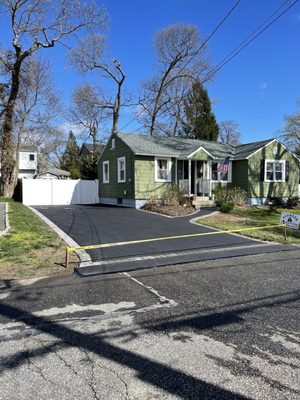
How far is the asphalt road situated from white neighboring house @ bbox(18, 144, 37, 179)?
47122 millimetres

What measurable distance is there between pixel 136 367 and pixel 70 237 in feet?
22.8

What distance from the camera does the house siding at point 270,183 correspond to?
20641 millimetres

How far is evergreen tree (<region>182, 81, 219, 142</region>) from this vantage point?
34.6 m

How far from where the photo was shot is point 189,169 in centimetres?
1914

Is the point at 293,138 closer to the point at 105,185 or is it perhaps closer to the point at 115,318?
the point at 105,185

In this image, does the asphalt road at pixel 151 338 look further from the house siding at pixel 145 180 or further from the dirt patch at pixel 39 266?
the house siding at pixel 145 180

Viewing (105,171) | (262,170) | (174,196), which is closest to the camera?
(174,196)

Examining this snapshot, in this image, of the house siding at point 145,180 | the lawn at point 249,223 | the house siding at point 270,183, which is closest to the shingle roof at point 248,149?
the house siding at point 270,183

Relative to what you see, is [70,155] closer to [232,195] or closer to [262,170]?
[262,170]

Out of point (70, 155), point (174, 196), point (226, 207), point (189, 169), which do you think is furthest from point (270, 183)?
point (70, 155)

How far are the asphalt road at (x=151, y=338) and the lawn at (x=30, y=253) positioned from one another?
66cm

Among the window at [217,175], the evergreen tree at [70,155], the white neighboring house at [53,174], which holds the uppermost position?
the evergreen tree at [70,155]

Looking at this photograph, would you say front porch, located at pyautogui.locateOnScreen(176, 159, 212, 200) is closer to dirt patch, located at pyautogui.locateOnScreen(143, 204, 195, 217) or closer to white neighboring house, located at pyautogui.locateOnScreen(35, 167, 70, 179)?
dirt patch, located at pyautogui.locateOnScreen(143, 204, 195, 217)

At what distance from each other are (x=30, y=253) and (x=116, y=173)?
14.3m
